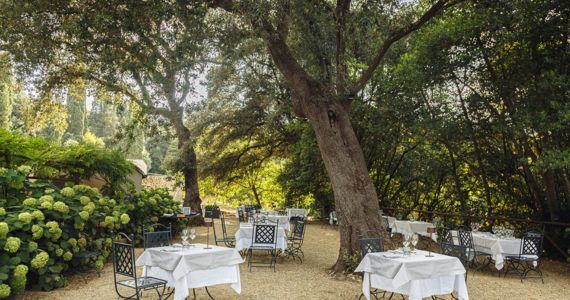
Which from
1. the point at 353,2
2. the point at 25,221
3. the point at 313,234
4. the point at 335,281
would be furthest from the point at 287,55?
the point at 313,234

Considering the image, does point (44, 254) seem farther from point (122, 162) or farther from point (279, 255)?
point (279, 255)

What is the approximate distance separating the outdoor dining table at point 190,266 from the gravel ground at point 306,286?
0.59 meters

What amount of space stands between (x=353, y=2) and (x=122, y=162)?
6.66 metres

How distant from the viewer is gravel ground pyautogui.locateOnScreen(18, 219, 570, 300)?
6.88 m

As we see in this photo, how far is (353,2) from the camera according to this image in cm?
1069

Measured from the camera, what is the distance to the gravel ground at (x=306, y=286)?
6.88m

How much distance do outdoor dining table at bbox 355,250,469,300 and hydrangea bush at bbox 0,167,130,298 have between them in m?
4.64

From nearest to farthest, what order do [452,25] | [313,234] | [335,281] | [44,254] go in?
[44,254]
[335,281]
[452,25]
[313,234]

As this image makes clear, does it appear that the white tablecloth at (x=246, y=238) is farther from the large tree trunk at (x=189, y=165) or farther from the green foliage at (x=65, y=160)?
the large tree trunk at (x=189, y=165)

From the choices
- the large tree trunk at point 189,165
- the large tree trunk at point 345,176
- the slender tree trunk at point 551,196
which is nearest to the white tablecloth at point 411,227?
the slender tree trunk at point 551,196

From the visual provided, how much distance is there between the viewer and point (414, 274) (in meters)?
5.86

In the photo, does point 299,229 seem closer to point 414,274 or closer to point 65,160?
point 414,274

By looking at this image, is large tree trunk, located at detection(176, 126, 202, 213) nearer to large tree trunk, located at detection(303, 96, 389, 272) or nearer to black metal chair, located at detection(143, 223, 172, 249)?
large tree trunk, located at detection(303, 96, 389, 272)

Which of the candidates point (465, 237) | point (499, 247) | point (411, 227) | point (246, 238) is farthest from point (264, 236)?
point (411, 227)
